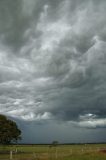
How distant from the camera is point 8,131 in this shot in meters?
78.6

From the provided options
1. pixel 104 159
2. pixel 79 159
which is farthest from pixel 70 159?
pixel 104 159

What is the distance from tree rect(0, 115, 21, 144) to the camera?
Answer: 78.1m

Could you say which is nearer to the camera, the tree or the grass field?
the grass field

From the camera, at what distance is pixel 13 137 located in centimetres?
8138

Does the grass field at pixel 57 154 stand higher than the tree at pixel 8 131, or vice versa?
the tree at pixel 8 131

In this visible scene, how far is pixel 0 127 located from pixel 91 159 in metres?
42.1

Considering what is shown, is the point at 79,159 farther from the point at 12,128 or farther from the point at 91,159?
the point at 12,128

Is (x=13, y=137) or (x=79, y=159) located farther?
(x=13, y=137)

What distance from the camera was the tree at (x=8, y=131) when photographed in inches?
3073

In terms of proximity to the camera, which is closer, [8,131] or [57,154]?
[57,154]

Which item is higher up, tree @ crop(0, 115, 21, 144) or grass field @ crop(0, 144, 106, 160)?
tree @ crop(0, 115, 21, 144)

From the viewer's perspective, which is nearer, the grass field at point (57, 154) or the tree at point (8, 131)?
the grass field at point (57, 154)

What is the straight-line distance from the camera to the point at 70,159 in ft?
132

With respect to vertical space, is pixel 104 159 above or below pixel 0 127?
below
